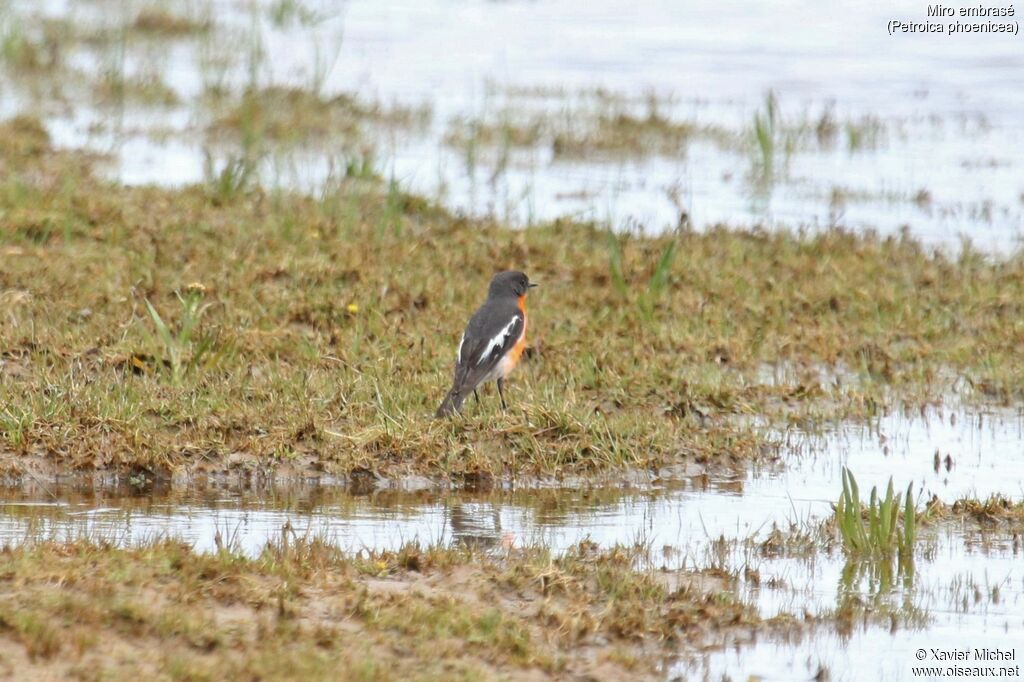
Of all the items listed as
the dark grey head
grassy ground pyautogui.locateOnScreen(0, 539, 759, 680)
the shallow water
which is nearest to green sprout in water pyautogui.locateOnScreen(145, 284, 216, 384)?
the shallow water

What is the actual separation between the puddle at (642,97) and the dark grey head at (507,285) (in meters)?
2.62

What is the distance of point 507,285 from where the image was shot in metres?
9.80

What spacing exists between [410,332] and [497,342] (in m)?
1.24

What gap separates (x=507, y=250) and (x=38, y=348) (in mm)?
3729

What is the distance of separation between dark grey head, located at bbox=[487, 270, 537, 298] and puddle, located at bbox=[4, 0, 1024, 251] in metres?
2.62

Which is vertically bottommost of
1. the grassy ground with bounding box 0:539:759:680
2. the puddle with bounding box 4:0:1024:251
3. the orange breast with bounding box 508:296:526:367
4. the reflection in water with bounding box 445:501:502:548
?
the grassy ground with bounding box 0:539:759:680

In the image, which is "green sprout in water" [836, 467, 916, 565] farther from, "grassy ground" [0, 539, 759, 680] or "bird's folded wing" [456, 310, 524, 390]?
"bird's folded wing" [456, 310, 524, 390]

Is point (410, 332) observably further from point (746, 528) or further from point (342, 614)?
point (342, 614)

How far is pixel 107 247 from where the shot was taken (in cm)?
1100

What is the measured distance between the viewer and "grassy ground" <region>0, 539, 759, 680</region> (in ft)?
17.2

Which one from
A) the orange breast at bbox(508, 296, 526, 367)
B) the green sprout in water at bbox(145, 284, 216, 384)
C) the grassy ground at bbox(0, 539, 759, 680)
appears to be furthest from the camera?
the orange breast at bbox(508, 296, 526, 367)

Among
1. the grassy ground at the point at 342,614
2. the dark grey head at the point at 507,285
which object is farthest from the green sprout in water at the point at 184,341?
the grassy ground at the point at 342,614

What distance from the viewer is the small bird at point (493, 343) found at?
28.3 feet

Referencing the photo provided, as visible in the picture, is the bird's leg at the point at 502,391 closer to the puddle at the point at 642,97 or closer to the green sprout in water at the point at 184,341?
the green sprout in water at the point at 184,341
